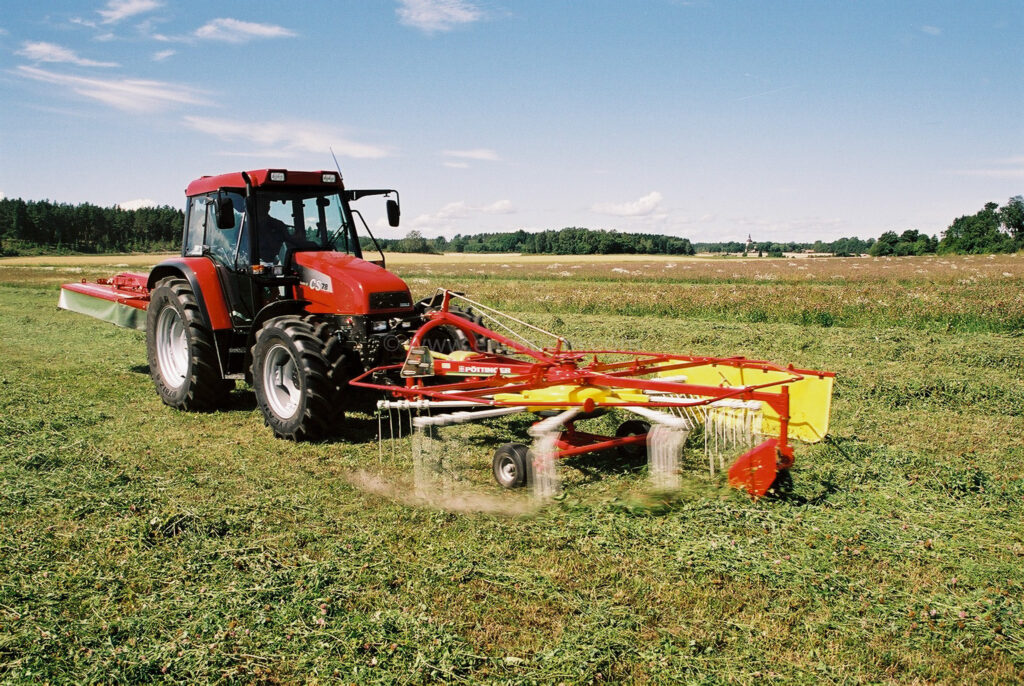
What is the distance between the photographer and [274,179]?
22.9ft

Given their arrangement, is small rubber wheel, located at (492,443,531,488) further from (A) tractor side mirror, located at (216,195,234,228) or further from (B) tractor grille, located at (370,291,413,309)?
(A) tractor side mirror, located at (216,195,234,228)

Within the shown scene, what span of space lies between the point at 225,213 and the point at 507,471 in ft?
11.8

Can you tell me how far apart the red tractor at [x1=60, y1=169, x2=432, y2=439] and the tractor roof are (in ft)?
0.04

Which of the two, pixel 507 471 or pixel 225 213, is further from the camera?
pixel 225 213

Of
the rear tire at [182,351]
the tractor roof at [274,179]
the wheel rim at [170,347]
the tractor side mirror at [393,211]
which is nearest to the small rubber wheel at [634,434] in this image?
the tractor side mirror at [393,211]

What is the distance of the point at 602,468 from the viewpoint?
18.6 ft

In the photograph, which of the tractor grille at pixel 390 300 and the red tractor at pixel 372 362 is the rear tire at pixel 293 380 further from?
the tractor grille at pixel 390 300

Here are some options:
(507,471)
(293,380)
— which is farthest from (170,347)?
(507,471)

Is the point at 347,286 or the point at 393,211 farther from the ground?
the point at 393,211

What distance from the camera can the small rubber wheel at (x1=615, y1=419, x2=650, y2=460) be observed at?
584cm

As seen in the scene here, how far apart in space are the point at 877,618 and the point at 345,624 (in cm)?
256

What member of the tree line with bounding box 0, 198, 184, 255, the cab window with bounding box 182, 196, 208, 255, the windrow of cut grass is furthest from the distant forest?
the cab window with bounding box 182, 196, 208, 255

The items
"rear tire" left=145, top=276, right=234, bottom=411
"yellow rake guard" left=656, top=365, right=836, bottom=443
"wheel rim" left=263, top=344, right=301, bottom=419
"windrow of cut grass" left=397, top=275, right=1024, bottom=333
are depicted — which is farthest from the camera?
"windrow of cut grass" left=397, top=275, right=1024, bottom=333

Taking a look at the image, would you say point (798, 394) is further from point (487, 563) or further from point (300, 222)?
point (300, 222)
